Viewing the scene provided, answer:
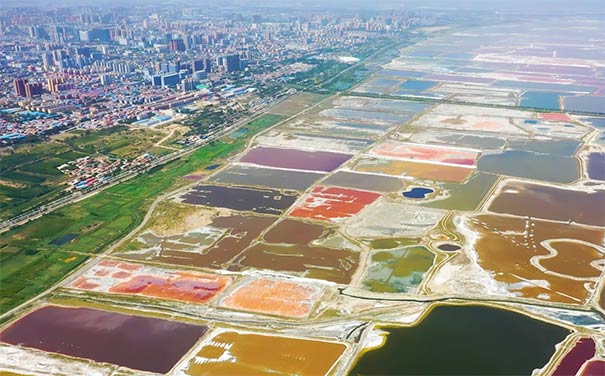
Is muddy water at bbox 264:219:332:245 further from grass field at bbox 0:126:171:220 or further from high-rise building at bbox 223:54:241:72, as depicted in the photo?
high-rise building at bbox 223:54:241:72

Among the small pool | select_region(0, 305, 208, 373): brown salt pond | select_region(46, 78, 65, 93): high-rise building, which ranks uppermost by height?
select_region(46, 78, 65, 93): high-rise building

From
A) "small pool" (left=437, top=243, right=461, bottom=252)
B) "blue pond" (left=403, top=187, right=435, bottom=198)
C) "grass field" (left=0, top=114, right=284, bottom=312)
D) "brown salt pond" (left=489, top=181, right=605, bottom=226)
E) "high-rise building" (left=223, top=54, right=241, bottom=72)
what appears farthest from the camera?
"high-rise building" (left=223, top=54, right=241, bottom=72)

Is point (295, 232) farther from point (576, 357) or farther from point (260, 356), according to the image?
point (576, 357)

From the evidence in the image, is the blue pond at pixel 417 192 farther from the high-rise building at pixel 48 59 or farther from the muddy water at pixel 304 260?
the high-rise building at pixel 48 59

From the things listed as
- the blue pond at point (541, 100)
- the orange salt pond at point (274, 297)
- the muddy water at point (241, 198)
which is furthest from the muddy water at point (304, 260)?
the blue pond at point (541, 100)

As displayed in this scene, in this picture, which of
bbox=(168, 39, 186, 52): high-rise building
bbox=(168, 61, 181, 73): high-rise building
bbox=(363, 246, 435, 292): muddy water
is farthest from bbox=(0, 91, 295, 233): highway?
bbox=(168, 39, 186, 52): high-rise building

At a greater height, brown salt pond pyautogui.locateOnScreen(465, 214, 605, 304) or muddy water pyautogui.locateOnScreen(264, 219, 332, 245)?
muddy water pyautogui.locateOnScreen(264, 219, 332, 245)

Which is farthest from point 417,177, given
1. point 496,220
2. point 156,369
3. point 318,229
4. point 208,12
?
point 208,12
